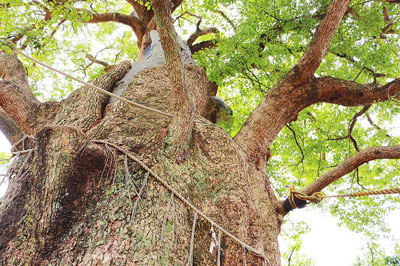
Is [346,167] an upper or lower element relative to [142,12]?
lower

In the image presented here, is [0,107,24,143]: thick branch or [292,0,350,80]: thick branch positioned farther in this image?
[292,0,350,80]: thick branch

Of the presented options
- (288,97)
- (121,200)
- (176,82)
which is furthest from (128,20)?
(121,200)

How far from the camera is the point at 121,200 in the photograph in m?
1.65

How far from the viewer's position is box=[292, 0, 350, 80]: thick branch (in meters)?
3.09

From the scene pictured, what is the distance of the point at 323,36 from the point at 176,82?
217 centimetres

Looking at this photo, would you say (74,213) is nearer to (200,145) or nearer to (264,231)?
(200,145)

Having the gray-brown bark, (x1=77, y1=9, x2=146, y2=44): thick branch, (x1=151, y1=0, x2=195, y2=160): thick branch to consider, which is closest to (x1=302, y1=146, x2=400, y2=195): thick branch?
the gray-brown bark

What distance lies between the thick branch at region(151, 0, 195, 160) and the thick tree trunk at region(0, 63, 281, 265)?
0.42ft

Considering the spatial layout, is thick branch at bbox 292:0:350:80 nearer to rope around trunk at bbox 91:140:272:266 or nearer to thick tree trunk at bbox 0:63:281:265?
thick tree trunk at bbox 0:63:281:265

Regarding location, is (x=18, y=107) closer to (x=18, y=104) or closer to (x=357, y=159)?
(x=18, y=104)

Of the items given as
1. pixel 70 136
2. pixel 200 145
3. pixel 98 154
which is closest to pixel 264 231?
pixel 200 145

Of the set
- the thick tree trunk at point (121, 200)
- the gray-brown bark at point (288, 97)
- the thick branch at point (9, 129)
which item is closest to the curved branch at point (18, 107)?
the thick branch at point (9, 129)

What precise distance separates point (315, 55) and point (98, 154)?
2.77 meters

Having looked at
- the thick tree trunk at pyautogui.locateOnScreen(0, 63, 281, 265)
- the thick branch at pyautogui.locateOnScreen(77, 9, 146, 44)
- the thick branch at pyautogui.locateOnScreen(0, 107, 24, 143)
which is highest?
the thick branch at pyautogui.locateOnScreen(77, 9, 146, 44)
